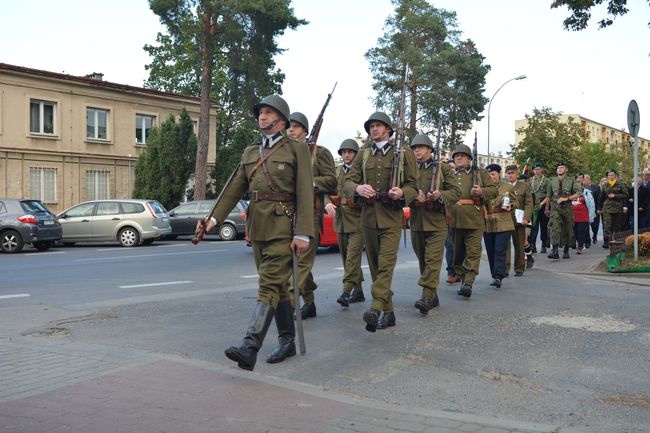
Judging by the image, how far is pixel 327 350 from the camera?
627 cm

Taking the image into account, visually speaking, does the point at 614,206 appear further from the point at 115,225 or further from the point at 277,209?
the point at 277,209

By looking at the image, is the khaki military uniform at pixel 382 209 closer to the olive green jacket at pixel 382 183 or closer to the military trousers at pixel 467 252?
the olive green jacket at pixel 382 183

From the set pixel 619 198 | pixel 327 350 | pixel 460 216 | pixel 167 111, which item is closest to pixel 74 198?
pixel 167 111

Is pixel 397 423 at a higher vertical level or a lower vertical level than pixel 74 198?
lower

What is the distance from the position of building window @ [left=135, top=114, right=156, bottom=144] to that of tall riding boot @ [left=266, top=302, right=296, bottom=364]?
114ft

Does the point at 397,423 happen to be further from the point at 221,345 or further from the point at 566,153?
the point at 566,153

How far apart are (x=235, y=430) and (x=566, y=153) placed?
49.9 metres

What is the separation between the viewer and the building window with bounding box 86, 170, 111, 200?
36906 mm

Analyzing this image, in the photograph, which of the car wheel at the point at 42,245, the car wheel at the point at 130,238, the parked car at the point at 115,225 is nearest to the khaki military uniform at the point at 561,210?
the parked car at the point at 115,225

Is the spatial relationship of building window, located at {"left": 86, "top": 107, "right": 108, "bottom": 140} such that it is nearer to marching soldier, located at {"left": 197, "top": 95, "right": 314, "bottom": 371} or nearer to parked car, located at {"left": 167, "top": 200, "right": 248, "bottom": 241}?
parked car, located at {"left": 167, "top": 200, "right": 248, "bottom": 241}

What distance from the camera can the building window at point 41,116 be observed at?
34062 millimetres

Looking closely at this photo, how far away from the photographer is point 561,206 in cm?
1555

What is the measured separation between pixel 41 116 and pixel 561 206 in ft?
86.6

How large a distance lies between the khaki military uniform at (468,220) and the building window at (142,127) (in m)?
31.5
